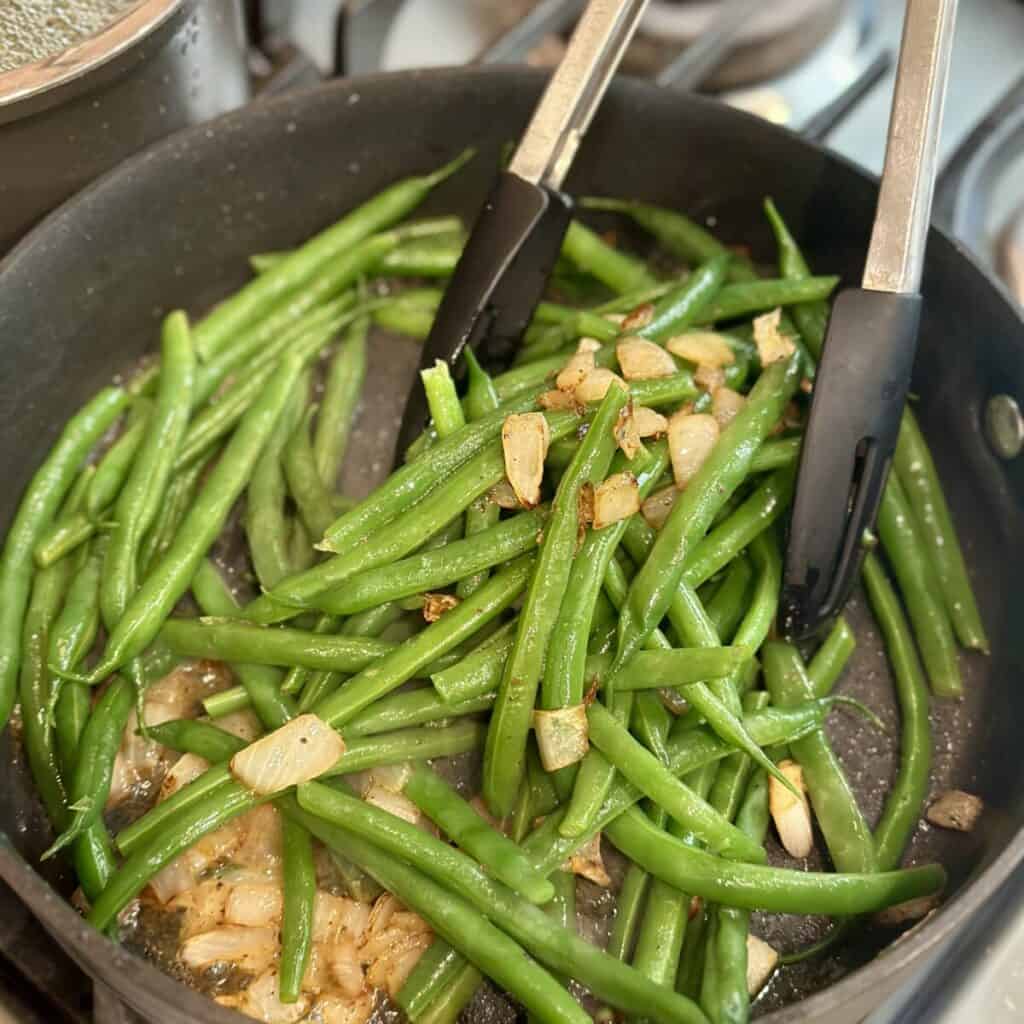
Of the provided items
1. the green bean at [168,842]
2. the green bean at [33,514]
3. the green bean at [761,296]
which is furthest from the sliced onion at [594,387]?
the green bean at [33,514]

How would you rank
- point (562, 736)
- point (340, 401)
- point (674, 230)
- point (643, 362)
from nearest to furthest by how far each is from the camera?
point (562, 736) < point (643, 362) < point (340, 401) < point (674, 230)

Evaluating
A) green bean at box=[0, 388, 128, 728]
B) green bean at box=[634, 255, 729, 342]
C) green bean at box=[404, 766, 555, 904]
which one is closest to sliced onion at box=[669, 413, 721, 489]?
green bean at box=[634, 255, 729, 342]

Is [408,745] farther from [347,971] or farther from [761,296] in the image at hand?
[761,296]

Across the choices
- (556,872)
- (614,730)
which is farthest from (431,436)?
(556,872)

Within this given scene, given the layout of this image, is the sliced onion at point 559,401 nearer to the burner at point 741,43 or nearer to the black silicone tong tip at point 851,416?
the black silicone tong tip at point 851,416

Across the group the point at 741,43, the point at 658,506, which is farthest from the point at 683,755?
the point at 741,43

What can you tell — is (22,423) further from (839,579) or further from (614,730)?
(839,579)

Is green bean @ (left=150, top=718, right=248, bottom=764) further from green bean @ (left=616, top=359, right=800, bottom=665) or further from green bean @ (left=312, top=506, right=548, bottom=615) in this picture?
green bean @ (left=616, top=359, right=800, bottom=665)

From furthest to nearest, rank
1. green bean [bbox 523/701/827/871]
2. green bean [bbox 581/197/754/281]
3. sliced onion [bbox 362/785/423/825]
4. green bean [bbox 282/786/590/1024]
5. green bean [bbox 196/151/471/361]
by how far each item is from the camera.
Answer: green bean [bbox 581/197/754/281] < green bean [bbox 196/151/471/361] < sliced onion [bbox 362/785/423/825] < green bean [bbox 523/701/827/871] < green bean [bbox 282/786/590/1024]
